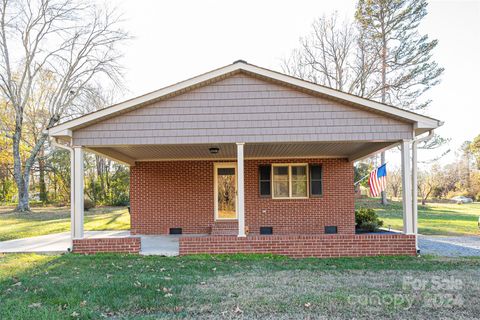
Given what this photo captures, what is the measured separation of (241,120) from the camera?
27.1 ft

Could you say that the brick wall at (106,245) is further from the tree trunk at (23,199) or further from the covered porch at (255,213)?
the tree trunk at (23,199)

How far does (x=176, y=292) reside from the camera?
16.8 ft

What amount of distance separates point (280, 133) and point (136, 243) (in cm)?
397

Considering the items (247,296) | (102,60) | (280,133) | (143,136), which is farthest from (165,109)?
(102,60)

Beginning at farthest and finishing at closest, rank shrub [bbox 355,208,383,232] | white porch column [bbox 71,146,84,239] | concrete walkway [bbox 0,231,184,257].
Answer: shrub [bbox 355,208,383,232] < concrete walkway [bbox 0,231,184,257] < white porch column [bbox 71,146,84,239]

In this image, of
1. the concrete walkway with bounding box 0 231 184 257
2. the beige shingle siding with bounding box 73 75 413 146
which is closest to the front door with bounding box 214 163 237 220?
the concrete walkway with bounding box 0 231 184 257

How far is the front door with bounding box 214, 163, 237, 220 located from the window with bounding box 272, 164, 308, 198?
1.30 m

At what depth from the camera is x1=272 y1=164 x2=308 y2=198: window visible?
1204 cm

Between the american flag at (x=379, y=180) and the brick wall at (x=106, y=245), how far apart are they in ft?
22.0

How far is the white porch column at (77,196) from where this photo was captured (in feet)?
27.1

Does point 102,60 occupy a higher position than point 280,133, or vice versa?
point 102,60

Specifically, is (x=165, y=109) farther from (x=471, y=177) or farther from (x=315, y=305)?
(x=471, y=177)

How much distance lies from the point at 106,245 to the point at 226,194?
15.2 feet

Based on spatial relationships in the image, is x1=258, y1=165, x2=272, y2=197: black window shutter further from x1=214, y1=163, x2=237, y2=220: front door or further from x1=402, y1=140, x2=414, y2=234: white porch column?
x1=402, y1=140, x2=414, y2=234: white porch column
